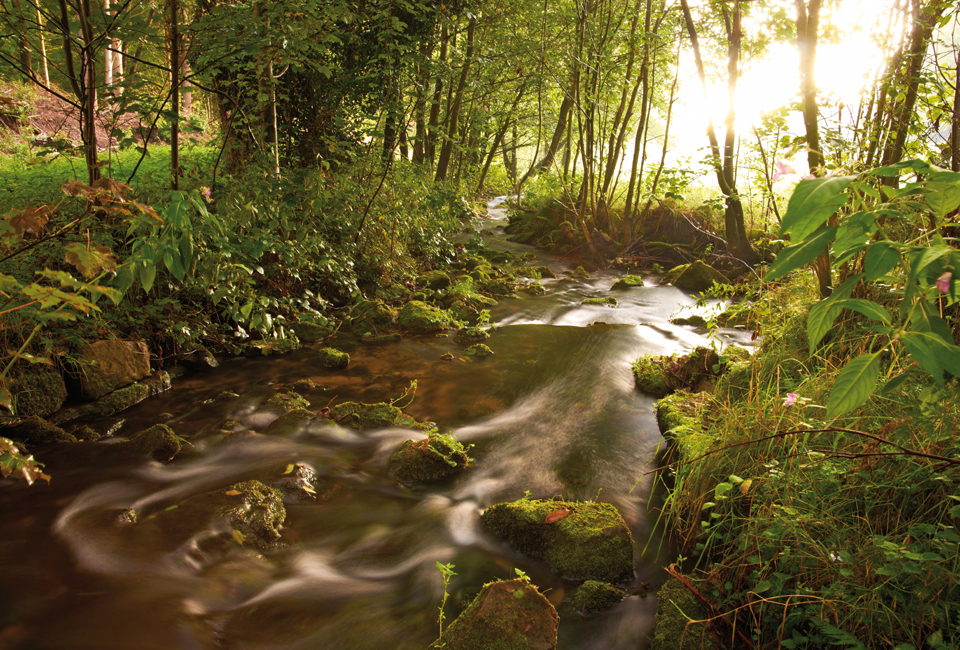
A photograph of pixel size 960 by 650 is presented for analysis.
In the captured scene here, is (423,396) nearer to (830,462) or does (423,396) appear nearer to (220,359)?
(220,359)

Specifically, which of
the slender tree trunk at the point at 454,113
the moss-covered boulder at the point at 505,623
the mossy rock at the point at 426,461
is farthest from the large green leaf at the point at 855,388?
the slender tree trunk at the point at 454,113

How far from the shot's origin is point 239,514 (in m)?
3.00

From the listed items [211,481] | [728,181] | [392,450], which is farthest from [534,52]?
[211,481]

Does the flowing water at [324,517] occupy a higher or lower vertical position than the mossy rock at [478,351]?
lower

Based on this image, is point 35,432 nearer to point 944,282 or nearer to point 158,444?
point 158,444

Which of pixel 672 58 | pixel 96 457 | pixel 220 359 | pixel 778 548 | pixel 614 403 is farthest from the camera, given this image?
pixel 672 58

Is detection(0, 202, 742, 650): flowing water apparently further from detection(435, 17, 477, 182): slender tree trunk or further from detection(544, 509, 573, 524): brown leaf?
detection(435, 17, 477, 182): slender tree trunk

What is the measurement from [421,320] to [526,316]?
1.81m

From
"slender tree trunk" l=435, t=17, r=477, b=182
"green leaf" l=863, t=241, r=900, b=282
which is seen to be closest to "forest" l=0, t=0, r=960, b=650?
"green leaf" l=863, t=241, r=900, b=282

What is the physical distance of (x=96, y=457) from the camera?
3.57m

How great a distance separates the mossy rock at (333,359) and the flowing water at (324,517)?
0.35 feet

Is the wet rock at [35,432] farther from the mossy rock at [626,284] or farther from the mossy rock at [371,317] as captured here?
the mossy rock at [626,284]

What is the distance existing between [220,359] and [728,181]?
26.7 ft

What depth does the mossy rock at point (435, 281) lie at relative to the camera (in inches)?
347
